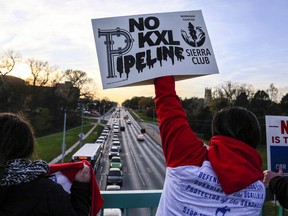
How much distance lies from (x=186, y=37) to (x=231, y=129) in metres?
0.78

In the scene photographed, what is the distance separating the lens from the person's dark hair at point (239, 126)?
1865mm

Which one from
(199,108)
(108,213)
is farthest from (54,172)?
(199,108)

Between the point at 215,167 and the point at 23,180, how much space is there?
96 centimetres

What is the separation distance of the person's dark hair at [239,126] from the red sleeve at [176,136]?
158 mm

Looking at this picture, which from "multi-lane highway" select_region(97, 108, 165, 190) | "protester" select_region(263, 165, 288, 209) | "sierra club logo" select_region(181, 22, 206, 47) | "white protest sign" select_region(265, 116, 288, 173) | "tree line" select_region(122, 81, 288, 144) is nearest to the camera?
"protester" select_region(263, 165, 288, 209)

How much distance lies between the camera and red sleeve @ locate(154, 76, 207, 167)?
1.81 metres

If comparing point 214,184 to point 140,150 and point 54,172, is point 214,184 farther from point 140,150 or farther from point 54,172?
point 140,150

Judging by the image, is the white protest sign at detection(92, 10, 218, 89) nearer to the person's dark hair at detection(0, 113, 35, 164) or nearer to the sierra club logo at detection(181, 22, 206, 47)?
the sierra club logo at detection(181, 22, 206, 47)

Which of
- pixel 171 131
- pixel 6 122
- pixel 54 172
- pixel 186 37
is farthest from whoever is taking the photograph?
pixel 186 37

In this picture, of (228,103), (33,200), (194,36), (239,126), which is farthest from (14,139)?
(228,103)

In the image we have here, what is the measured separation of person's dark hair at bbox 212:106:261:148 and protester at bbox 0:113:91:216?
0.92 metres

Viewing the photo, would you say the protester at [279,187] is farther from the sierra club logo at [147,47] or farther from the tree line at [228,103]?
the tree line at [228,103]

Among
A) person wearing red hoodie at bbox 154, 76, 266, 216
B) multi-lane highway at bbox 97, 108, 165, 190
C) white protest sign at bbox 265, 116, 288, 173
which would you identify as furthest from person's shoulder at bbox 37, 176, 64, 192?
multi-lane highway at bbox 97, 108, 165, 190

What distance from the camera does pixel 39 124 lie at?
160ft
